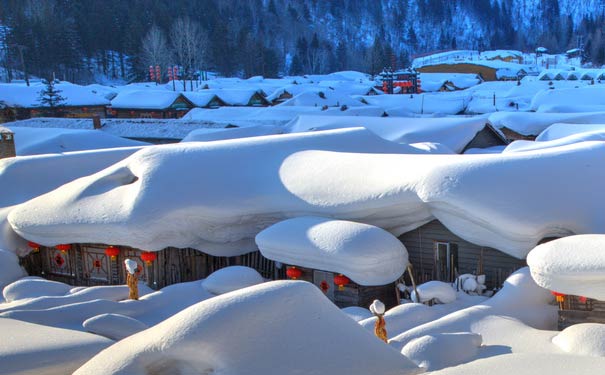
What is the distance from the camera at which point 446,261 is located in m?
12.8

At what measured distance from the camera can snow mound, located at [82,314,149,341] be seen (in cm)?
953

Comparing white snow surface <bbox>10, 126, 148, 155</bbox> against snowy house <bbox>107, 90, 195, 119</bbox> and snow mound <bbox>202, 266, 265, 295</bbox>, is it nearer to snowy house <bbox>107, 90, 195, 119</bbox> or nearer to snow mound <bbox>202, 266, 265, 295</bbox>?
snow mound <bbox>202, 266, 265, 295</bbox>

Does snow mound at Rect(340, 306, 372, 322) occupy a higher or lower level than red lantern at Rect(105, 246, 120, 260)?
lower

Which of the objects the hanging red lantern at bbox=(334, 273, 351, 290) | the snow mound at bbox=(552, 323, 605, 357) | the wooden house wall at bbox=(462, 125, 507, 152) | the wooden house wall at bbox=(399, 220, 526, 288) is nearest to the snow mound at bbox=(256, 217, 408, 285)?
the hanging red lantern at bbox=(334, 273, 351, 290)

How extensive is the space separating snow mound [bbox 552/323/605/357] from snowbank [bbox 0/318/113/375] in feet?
19.0

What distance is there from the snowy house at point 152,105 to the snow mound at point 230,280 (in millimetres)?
33570

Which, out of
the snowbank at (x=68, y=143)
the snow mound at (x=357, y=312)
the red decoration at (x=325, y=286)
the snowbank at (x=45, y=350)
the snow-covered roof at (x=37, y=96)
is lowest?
the snow mound at (x=357, y=312)

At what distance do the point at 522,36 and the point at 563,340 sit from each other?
142m

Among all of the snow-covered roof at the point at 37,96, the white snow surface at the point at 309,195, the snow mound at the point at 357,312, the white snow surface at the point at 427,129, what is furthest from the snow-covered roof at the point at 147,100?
the snow mound at the point at 357,312

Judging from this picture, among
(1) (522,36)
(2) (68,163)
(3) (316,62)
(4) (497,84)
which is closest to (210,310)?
(2) (68,163)

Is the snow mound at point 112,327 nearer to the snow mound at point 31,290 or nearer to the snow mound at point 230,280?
the snow mound at point 230,280

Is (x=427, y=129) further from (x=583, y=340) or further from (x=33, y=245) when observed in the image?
(x=583, y=340)

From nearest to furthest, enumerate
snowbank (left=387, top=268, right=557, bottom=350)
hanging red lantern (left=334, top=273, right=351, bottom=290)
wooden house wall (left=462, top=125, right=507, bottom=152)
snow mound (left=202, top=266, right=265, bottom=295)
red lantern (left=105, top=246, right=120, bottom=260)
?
snowbank (left=387, top=268, right=557, bottom=350) < hanging red lantern (left=334, top=273, right=351, bottom=290) < snow mound (left=202, top=266, right=265, bottom=295) < red lantern (left=105, top=246, right=120, bottom=260) < wooden house wall (left=462, top=125, right=507, bottom=152)

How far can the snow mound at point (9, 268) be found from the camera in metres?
14.5
